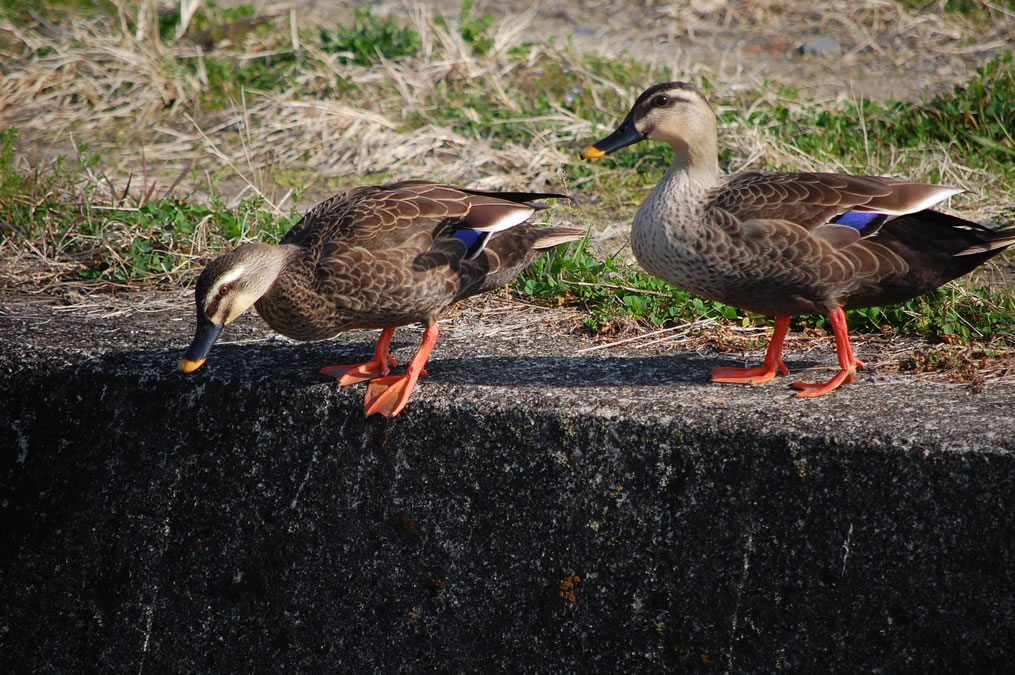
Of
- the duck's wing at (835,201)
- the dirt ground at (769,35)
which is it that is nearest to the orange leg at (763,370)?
the duck's wing at (835,201)

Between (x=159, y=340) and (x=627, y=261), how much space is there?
91.3 inches

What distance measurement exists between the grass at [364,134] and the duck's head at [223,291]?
1.51 meters

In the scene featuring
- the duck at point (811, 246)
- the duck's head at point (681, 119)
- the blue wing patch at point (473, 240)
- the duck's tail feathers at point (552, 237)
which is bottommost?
the duck's tail feathers at point (552, 237)

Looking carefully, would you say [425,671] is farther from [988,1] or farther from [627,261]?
[988,1]

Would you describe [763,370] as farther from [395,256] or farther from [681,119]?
[395,256]

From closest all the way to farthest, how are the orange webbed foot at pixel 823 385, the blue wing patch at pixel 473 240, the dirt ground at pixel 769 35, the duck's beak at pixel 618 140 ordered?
the orange webbed foot at pixel 823 385 < the blue wing patch at pixel 473 240 < the duck's beak at pixel 618 140 < the dirt ground at pixel 769 35

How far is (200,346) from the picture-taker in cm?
351

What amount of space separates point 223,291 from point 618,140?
174 cm

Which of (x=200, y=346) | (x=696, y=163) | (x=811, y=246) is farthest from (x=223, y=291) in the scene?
(x=811, y=246)

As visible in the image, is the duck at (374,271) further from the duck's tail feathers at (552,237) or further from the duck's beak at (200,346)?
the duck's tail feathers at (552,237)

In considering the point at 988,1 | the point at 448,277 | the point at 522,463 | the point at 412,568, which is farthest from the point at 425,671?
the point at 988,1

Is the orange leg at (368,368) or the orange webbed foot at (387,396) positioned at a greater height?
the orange webbed foot at (387,396)

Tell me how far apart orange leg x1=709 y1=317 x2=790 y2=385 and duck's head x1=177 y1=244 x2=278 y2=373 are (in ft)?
5.75

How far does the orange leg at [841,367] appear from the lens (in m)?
3.47
